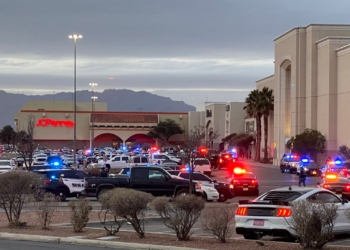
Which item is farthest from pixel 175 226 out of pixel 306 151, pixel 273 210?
pixel 306 151

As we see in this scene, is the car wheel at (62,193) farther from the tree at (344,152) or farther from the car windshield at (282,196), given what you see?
the tree at (344,152)

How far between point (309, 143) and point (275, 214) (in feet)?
193

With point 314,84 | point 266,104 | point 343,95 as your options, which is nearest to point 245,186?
point 343,95

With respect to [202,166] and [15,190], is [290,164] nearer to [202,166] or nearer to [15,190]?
[202,166]

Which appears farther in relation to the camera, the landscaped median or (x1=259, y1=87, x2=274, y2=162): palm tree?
(x1=259, y1=87, x2=274, y2=162): palm tree

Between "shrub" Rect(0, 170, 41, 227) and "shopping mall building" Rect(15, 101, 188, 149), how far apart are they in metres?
98.4

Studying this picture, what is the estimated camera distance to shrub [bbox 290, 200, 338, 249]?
44.4ft

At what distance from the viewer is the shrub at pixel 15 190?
1878 centimetres

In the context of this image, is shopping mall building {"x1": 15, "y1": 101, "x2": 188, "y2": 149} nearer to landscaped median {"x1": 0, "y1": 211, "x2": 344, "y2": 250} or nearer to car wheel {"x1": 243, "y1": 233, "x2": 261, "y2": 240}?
landscaped median {"x1": 0, "y1": 211, "x2": 344, "y2": 250}

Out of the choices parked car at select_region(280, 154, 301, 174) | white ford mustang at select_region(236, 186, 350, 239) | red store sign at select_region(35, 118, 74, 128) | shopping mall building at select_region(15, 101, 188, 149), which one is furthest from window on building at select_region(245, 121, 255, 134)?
white ford mustang at select_region(236, 186, 350, 239)

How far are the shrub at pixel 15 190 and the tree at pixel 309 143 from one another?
5656 cm

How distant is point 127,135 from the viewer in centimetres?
12556

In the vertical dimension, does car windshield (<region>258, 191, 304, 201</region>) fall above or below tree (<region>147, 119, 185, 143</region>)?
below

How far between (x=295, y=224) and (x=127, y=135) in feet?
368
